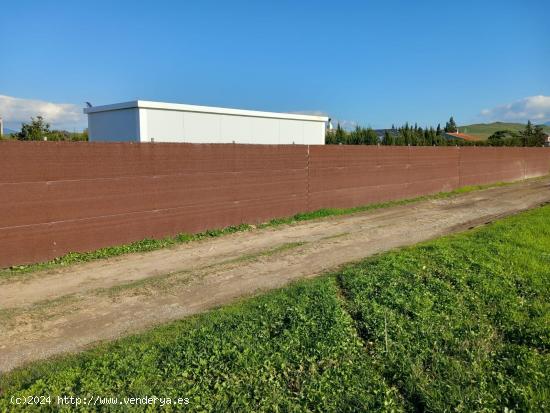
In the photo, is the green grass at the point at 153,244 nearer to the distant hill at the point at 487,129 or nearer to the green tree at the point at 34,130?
the green tree at the point at 34,130

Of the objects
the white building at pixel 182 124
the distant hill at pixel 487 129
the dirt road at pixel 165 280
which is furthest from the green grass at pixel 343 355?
the distant hill at pixel 487 129

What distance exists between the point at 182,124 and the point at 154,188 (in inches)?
200

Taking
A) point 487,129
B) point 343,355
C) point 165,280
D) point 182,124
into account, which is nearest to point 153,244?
point 165,280

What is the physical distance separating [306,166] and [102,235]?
6065 mm

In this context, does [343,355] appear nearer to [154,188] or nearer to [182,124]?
[154,188]

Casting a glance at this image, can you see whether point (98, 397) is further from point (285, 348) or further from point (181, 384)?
point (285, 348)

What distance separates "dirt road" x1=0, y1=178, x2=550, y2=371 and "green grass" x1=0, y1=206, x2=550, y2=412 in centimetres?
51

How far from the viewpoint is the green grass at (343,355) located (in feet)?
11.6

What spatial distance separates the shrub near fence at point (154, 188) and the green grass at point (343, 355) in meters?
3.86

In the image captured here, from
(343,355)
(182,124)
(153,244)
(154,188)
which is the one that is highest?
(182,124)

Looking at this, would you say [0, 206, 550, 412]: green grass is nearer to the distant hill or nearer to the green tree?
the green tree

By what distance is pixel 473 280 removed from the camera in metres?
6.36

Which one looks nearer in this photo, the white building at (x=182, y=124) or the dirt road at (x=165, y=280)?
the dirt road at (x=165, y=280)

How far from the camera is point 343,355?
13.7 feet
